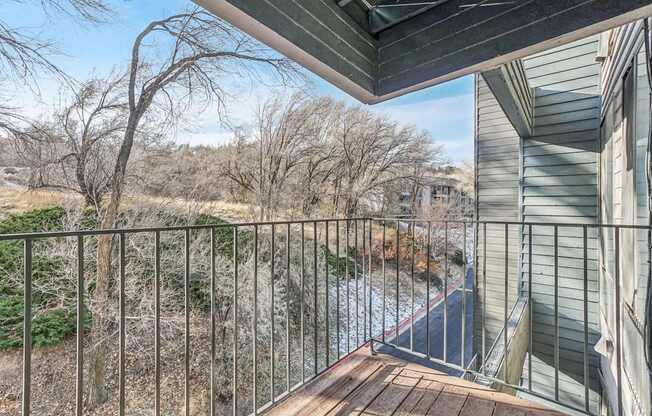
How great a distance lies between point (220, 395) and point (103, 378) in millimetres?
1953

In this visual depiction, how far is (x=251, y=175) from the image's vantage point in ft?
25.0

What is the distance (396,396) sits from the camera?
73.1 inches

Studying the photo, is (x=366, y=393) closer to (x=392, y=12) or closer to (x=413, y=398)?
(x=413, y=398)

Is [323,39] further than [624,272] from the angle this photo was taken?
No

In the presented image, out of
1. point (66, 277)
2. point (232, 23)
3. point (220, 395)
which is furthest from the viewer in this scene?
point (220, 395)

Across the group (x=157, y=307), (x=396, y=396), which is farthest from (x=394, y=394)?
(x=157, y=307)

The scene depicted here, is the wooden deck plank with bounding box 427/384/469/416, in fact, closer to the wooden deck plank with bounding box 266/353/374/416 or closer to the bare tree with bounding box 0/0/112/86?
the wooden deck plank with bounding box 266/353/374/416

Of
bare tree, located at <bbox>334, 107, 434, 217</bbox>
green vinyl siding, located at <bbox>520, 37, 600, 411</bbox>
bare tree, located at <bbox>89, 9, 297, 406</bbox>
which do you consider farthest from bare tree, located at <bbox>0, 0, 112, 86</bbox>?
green vinyl siding, located at <bbox>520, 37, 600, 411</bbox>

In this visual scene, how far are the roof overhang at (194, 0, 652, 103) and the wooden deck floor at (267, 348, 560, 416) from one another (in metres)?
1.78

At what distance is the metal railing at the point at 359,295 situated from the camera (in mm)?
1257

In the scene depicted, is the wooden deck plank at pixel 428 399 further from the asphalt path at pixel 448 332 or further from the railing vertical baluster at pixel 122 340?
the asphalt path at pixel 448 332

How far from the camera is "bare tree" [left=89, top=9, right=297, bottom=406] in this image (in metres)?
5.24

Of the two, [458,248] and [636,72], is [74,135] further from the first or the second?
[458,248]

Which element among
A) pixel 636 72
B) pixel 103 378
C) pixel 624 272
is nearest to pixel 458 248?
pixel 624 272
